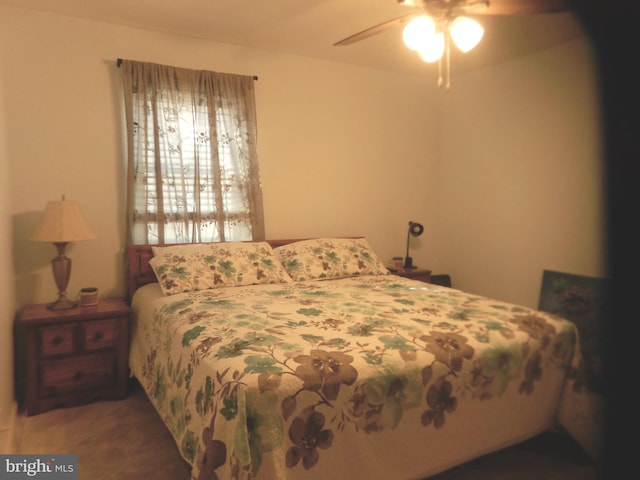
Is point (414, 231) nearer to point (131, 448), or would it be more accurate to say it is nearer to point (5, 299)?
point (131, 448)

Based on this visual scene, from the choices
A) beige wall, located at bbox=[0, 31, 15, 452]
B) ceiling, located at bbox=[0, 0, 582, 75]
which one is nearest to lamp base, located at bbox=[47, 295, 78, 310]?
beige wall, located at bbox=[0, 31, 15, 452]

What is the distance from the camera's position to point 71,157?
8.07 feet

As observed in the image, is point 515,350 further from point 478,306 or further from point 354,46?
point 354,46

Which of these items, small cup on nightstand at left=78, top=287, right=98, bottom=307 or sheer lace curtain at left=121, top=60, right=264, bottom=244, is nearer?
small cup on nightstand at left=78, top=287, right=98, bottom=307

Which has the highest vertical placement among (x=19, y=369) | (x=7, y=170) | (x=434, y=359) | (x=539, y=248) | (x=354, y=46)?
(x=354, y=46)

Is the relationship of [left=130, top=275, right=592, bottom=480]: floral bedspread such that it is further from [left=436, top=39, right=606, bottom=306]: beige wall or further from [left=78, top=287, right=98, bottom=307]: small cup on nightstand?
[left=78, top=287, right=98, bottom=307]: small cup on nightstand

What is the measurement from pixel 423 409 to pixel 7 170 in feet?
7.86

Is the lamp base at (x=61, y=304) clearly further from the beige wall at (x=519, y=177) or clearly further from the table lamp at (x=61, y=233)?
the beige wall at (x=519, y=177)

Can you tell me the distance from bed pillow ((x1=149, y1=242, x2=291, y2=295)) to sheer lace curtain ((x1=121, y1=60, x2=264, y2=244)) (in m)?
0.22

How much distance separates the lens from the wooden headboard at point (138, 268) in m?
2.53

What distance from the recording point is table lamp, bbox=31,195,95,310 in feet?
7.07

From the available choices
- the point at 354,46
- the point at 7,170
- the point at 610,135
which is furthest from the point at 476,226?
the point at 7,170

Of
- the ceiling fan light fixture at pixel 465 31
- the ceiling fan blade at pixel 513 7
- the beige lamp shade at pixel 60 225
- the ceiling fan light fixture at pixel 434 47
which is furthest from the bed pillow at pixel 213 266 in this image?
the ceiling fan blade at pixel 513 7

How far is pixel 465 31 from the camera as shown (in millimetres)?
1472
